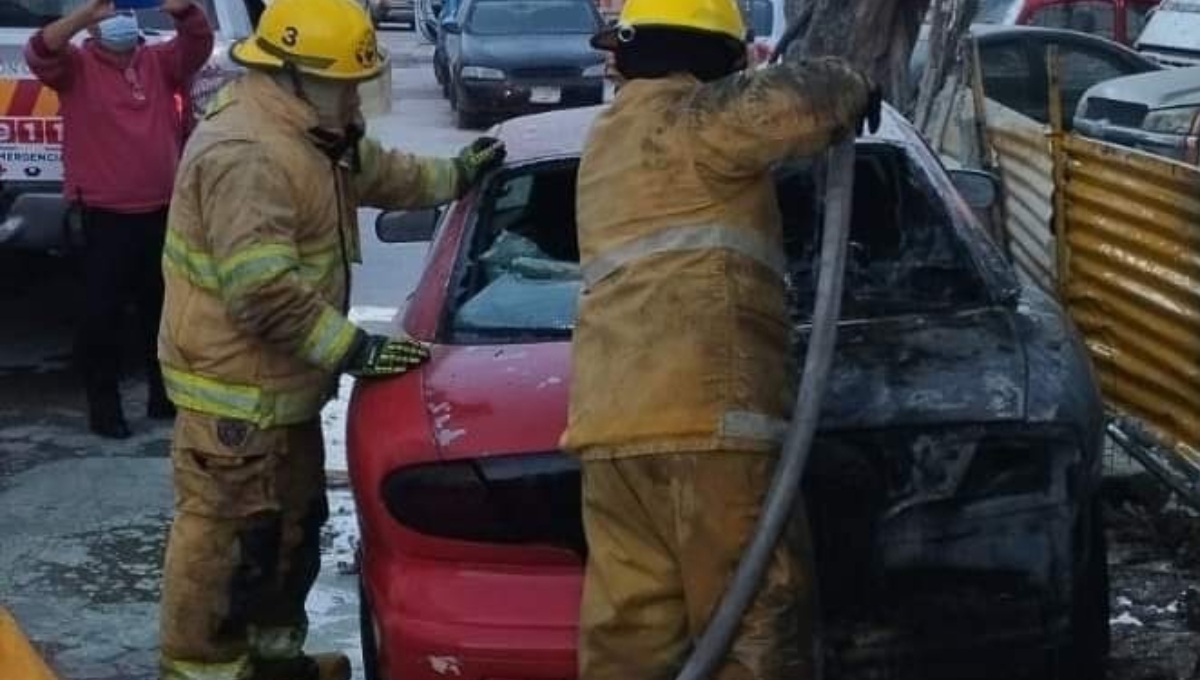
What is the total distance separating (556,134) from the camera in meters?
5.82

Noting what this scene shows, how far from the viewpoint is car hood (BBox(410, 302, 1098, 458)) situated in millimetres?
4531

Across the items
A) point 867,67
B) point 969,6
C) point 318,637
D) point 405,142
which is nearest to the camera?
point 318,637

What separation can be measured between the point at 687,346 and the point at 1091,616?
1333mm

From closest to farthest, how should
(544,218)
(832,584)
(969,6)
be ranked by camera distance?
(832,584)
(544,218)
(969,6)

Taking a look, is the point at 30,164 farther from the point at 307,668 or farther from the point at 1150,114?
the point at 1150,114

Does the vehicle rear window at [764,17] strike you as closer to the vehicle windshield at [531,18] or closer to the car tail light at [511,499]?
the vehicle windshield at [531,18]

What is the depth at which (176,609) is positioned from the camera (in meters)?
5.28

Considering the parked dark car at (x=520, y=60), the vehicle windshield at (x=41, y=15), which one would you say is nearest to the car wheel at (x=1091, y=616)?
the vehicle windshield at (x=41, y=15)

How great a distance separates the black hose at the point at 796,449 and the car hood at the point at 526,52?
18593mm

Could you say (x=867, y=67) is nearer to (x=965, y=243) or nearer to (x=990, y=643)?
(x=965, y=243)

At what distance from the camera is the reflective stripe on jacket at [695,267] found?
4.12 m

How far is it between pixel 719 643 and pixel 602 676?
0.93ft

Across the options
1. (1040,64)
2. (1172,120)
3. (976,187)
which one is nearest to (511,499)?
(976,187)

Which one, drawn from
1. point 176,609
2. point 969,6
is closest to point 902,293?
point 176,609
